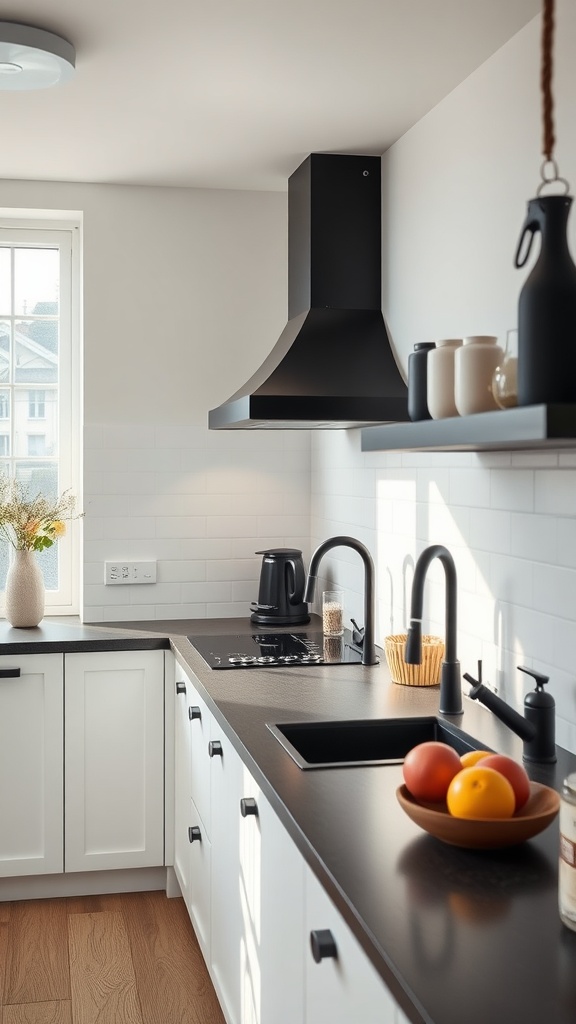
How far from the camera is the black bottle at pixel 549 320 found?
4.49 feet

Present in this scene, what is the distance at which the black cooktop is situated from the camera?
299 centimetres

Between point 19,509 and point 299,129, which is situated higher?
point 299,129

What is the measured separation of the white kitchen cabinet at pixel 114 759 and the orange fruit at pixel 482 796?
6.57ft

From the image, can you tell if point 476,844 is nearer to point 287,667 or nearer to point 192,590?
point 287,667

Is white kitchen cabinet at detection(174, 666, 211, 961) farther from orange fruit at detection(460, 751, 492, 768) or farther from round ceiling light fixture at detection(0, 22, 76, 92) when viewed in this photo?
round ceiling light fixture at detection(0, 22, 76, 92)

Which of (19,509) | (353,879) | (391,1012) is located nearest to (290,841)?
(353,879)

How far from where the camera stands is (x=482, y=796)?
153cm

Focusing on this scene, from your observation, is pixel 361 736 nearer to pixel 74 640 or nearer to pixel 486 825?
pixel 486 825

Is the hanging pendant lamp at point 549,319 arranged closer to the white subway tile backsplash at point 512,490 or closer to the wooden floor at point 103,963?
the white subway tile backsplash at point 512,490

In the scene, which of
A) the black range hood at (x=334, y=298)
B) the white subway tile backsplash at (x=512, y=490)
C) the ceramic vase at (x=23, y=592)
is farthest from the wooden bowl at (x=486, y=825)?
the ceramic vase at (x=23, y=592)

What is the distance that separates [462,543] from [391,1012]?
1542 millimetres

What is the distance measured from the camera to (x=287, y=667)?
294cm

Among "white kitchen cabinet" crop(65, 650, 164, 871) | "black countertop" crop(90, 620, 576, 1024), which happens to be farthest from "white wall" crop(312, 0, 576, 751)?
"white kitchen cabinet" crop(65, 650, 164, 871)

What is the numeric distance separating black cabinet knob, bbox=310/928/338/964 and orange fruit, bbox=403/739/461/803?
0.86ft
